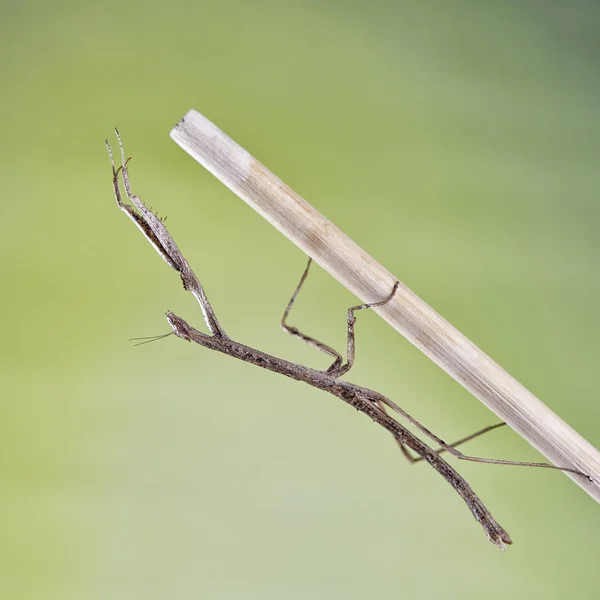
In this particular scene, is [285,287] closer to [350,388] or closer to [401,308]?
[350,388]

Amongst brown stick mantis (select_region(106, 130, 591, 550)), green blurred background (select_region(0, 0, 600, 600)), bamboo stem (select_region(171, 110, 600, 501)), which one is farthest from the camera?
green blurred background (select_region(0, 0, 600, 600))

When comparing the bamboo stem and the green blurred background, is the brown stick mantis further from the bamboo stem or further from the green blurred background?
the green blurred background

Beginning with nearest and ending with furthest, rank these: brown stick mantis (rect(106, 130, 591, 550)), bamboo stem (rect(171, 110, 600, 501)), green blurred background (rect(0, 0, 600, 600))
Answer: bamboo stem (rect(171, 110, 600, 501)), brown stick mantis (rect(106, 130, 591, 550)), green blurred background (rect(0, 0, 600, 600))

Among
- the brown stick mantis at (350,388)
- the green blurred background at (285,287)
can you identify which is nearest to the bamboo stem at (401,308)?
the brown stick mantis at (350,388)

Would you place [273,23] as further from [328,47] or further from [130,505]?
[130,505]

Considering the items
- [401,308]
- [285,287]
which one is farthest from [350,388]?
[285,287]

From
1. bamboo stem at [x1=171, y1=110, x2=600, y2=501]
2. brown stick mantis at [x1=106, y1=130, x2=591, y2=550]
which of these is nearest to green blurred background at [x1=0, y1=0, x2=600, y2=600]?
brown stick mantis at [x1=106, y1=130, x2=591, y2=550]

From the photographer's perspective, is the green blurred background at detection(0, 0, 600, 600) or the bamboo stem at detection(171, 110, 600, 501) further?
the green blurred background at detection(0, 0, 600, 600)
